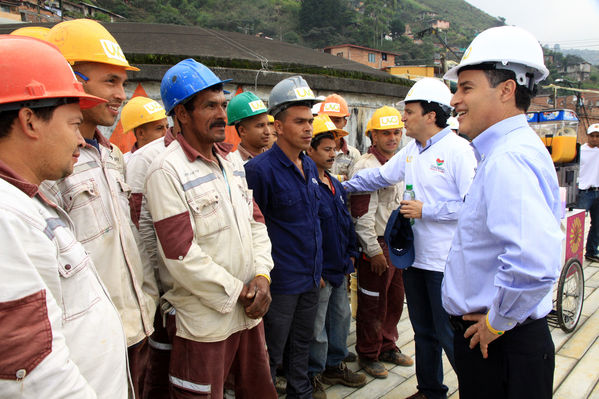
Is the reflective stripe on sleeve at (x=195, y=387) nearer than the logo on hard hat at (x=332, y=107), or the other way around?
the reflective stripe on sleeve at (x=195, y=387)

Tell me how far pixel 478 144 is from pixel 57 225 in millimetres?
1798

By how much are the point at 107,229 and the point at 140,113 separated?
7.24 feet

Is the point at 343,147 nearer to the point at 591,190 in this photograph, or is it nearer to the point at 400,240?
the point at 400,240

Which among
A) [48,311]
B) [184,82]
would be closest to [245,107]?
[184,82]

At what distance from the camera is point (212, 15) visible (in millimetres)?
56938

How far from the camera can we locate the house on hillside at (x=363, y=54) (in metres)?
52.1

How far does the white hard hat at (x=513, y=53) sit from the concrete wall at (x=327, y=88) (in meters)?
4.01

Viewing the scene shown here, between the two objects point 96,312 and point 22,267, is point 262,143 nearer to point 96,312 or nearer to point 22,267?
point 96,312

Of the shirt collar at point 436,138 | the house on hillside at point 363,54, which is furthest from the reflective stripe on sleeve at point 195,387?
the house on hillside at point 363,54

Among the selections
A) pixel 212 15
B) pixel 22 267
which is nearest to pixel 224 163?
pixel 22 267

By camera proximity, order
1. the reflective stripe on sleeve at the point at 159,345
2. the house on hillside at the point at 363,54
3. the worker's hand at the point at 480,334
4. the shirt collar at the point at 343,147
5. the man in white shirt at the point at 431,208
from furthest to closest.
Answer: the house on hillside at the point at 363,54 → the shirt collar at the point at 343,147 → the man in white shirt at the point at 431,208 → the reflective stripe on sleeve at the point at 159,345 → the worker's hand at the point at 480,334

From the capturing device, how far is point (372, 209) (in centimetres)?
372

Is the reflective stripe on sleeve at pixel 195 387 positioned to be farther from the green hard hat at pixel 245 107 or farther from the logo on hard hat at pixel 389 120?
the logo on hard hat at pixel 389 120

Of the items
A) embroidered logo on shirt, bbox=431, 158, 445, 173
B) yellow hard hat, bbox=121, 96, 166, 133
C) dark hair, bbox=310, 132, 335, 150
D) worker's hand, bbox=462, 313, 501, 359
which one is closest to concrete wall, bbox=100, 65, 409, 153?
yellow hard hat, bbox=121, 96, 166, 133
